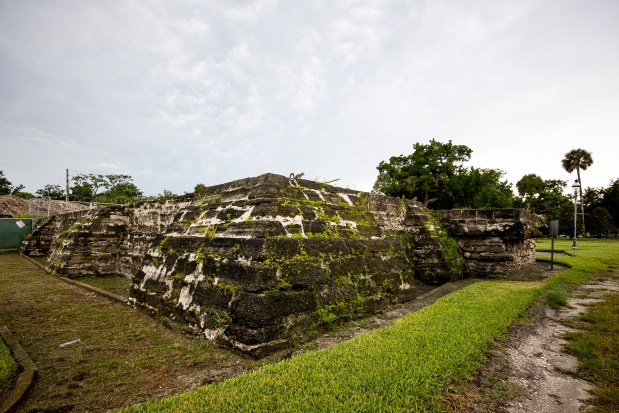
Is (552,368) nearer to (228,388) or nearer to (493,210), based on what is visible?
(228,388)

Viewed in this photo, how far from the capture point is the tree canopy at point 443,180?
2966cm

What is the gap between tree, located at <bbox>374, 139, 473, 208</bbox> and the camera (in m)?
30.9

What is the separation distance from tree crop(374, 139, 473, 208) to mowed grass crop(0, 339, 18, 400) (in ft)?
102

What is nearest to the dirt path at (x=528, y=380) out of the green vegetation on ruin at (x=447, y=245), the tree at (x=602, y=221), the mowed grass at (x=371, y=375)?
the mowed grass at (x=371, y=375)

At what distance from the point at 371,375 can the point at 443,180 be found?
3208 cm

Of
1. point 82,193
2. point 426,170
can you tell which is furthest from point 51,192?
point 426,170

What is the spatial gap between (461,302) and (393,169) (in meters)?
30.7

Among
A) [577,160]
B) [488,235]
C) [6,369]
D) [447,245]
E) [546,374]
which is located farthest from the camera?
[577,160]

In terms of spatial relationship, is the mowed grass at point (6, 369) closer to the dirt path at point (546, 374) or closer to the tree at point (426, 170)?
the dirt path at point (546, 374)

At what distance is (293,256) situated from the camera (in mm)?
3541

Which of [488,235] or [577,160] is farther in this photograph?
[577,160]

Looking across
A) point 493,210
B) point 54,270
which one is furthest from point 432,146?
point 54,270

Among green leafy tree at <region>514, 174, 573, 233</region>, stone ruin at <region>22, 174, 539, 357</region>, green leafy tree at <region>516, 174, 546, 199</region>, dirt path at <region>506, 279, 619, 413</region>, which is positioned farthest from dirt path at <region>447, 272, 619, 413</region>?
green leafy tree at <region>516, 174, 546, 199</region>

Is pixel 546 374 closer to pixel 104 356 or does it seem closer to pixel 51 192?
pixel 104 356
